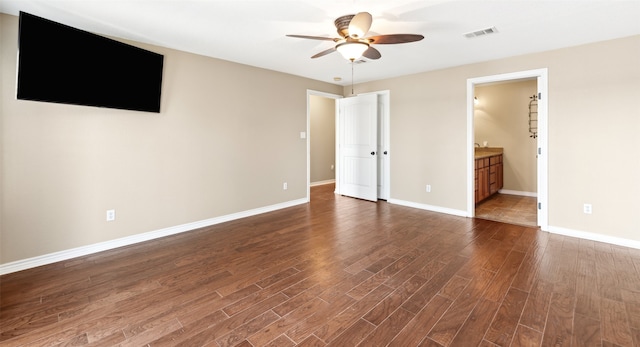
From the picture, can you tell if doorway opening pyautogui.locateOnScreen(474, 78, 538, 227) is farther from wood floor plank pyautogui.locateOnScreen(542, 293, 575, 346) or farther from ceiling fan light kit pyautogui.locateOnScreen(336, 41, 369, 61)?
ceiling fan light kit pyautogui.locateOnScreen(336, 41, 369, 61)

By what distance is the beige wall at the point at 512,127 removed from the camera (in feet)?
19.8

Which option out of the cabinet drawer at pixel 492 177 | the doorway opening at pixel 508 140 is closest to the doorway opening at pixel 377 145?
the doorway opening at pixel 508 140

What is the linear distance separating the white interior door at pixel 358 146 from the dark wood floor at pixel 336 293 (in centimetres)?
221

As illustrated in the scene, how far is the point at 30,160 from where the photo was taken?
281 cm

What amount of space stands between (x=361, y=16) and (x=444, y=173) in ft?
11.2

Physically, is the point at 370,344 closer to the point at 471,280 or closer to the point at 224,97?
the point at 471,280

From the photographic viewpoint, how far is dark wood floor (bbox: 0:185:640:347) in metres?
1.83

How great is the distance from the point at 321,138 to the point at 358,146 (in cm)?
186

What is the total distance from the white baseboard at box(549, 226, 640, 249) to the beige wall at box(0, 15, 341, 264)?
3.98 metres

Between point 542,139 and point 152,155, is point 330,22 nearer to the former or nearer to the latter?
point 152,155

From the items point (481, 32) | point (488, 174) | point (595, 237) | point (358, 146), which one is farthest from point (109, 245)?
point (488, 174)

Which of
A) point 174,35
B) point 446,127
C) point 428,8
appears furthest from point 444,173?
point 174,35

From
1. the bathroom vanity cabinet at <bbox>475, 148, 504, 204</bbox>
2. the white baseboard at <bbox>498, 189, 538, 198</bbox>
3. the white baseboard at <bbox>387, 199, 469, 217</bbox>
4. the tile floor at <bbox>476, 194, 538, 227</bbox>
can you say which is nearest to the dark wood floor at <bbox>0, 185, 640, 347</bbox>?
the tile floor at <bbox>476, 194, 538, 227</bbox>

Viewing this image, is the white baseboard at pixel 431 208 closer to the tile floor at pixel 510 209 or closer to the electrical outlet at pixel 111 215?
the tile floor at pixel 510 209
